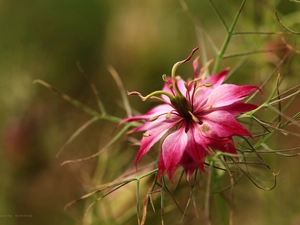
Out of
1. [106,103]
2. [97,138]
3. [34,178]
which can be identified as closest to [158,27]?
[106,103]

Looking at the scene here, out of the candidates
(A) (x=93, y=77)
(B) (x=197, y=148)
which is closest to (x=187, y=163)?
(B) (x=197, y=148)

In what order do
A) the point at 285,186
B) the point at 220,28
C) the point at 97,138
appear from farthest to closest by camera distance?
the point at 220,28
the point at 97,138
the point at 285,186

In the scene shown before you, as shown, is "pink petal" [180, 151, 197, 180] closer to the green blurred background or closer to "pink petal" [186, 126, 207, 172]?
"pink petal" [186, 126, 207, 172]

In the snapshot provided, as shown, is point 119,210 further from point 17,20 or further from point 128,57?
point 17,20

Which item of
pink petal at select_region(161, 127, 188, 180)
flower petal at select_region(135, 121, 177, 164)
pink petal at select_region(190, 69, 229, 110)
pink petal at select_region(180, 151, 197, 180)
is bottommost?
pink petal at select_region(180, 151, 197, 180)

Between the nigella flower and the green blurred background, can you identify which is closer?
A: the nigella flower

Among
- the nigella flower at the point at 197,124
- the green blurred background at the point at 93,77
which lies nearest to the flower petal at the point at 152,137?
the nigella flower at the point at 197,124

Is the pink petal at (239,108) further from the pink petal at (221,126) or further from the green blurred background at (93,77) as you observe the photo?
the green blurred background at (93,77)

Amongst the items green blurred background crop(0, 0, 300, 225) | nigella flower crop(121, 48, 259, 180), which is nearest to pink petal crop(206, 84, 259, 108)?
nigella flower crop(121, 48, 259, 180)
